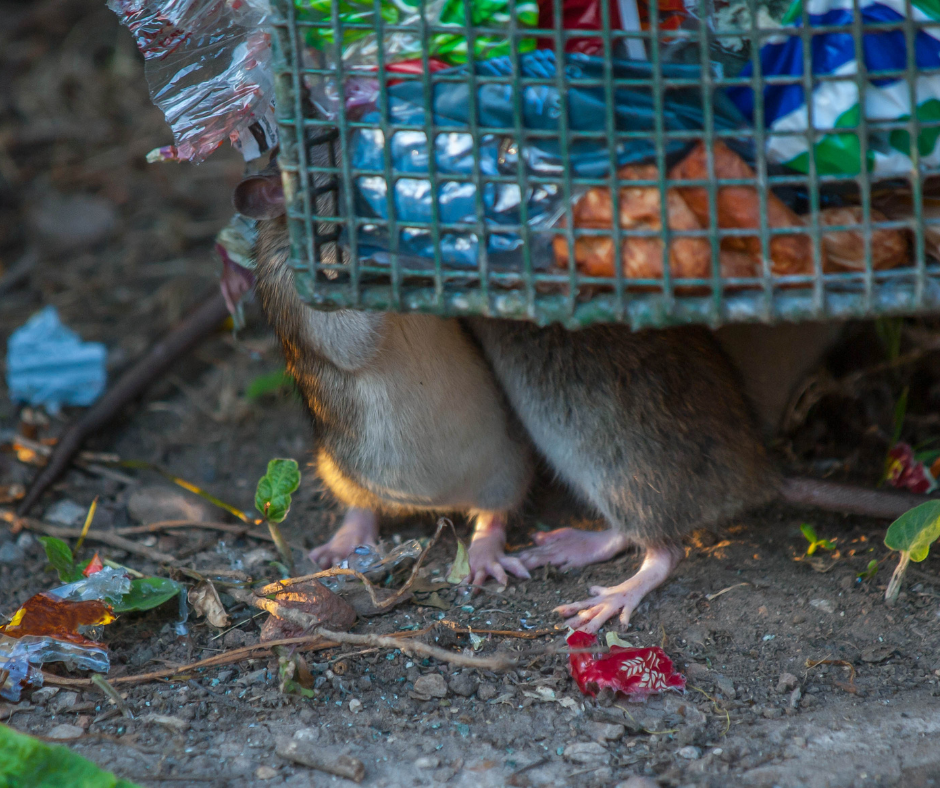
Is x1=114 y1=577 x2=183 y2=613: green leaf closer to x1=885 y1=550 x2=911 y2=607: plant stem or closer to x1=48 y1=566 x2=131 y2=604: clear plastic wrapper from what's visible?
x1=48 y1=566 x2=131 y2=604: clear plastic wrapper

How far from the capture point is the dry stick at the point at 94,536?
3.31 m

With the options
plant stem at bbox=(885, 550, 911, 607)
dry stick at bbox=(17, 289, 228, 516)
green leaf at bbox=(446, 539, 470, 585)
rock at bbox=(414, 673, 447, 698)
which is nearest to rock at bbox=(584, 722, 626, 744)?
rock at bbox=(414, 673, 447, 698)

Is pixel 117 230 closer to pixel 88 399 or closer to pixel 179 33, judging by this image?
pixel 88 399

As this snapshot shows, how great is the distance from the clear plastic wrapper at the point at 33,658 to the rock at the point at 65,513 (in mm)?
1225

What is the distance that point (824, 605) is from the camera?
290 cm

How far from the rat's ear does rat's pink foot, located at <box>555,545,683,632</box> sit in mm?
1475

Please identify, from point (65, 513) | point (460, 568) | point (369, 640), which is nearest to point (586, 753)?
point (369, 640)

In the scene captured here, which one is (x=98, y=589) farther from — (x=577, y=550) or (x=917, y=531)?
(x=917, y=531)

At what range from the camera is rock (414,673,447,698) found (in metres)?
2.60

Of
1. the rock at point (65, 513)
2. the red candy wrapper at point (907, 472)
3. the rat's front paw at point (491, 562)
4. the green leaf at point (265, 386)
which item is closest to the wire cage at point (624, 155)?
the rat's front paw at point (491, 562)

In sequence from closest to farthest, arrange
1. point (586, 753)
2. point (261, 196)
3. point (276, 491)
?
→ 1. point (586, 753)
2. point (261, 196)
3. point (276, 491)

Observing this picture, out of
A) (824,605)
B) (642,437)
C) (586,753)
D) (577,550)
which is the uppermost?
(642,437)

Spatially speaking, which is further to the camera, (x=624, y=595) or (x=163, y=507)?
(x=163, y=507)

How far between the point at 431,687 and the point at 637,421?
1.01 m
